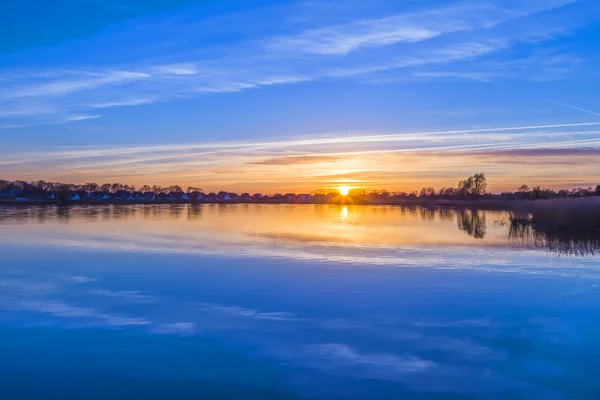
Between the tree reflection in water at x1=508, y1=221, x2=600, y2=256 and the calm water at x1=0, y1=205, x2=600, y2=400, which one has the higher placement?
the tree reflection in water at x1=508, y1=221, x2=600, y2=256

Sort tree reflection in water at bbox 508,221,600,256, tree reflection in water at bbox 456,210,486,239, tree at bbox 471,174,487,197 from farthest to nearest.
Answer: tree at bbox 471,174,487,197, tree reflection in water at bbox 456,210,486,239, tree reflection in water at bbox 508,221,600,256

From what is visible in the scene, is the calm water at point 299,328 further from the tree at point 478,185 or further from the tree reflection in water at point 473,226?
the tree at point 478,185

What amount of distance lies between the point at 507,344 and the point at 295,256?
10.7m

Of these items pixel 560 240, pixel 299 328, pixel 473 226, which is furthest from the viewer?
pixel 473 226

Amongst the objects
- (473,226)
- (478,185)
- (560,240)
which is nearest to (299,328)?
(560,240)

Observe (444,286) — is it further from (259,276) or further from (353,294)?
(259,276)

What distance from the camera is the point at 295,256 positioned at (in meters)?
18.3

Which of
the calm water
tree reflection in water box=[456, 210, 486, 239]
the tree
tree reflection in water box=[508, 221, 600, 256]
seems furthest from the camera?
the tree

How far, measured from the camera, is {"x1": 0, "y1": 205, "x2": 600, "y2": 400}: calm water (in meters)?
6.64

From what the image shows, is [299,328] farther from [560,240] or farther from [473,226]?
[473,226]

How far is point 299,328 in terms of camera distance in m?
9.02

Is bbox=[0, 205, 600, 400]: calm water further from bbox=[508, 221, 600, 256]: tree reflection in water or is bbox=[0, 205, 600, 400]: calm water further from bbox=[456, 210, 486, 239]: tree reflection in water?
bbox=[456, 210, 486, 239]: tree reflection in water

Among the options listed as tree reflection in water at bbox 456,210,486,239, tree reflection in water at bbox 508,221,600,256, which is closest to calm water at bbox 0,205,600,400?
tree reflection in water at bbox 508,221,600,256

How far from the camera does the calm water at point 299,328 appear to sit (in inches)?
261
